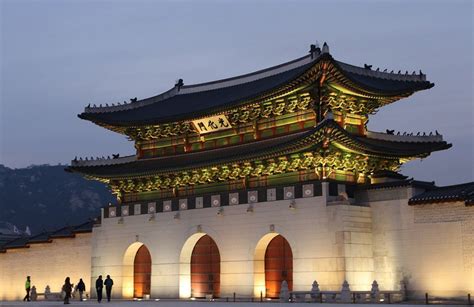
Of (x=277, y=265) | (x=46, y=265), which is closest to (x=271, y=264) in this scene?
(x=277, y=265)

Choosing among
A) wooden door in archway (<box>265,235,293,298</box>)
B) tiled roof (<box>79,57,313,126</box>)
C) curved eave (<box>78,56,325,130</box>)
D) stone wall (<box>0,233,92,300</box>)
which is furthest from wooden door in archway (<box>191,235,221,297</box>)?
stone wall (<box>0,233,92,300</box>)

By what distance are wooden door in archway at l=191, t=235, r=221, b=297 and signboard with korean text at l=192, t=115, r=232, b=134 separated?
656 centimetres

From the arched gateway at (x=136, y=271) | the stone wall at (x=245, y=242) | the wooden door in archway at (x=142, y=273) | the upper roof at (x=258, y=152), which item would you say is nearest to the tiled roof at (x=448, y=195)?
the stone wall at (x=245, y=242)

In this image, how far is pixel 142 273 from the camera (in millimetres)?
45938

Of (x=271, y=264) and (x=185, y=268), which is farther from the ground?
(x=271, y=264)

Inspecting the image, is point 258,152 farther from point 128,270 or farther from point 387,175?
point 128,270

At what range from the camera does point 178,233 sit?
43188 mm

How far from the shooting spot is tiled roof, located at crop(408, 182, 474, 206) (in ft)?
109

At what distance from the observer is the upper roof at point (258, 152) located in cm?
3628

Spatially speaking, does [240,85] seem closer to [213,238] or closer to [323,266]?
[213,238]

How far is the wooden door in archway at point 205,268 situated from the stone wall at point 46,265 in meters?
9.67

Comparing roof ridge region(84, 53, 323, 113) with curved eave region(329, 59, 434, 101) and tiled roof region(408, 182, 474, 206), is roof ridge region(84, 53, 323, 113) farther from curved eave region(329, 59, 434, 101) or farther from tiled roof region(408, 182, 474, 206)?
tiled roof region(408, 182, 474, 206)

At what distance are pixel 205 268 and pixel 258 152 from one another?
332 inches

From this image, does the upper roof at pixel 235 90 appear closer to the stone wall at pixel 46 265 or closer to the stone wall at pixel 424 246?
the stone wall at pixel 424 246
